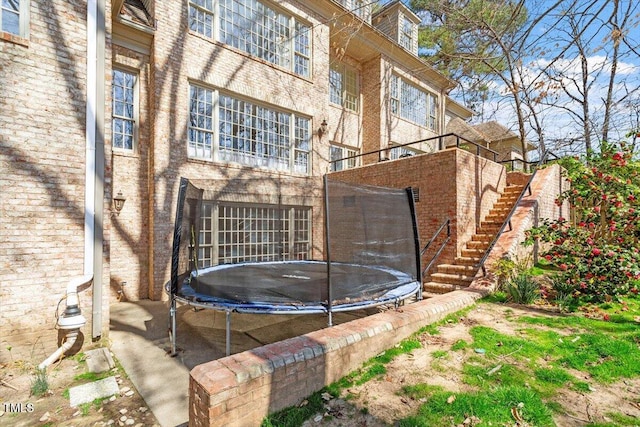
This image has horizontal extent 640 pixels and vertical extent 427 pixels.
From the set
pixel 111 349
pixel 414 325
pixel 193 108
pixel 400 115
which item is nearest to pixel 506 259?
pixel 414 325

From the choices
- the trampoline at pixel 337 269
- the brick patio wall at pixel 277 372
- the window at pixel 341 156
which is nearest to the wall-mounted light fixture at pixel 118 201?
the trampoline at pixel 337 269

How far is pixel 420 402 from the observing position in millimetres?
2561

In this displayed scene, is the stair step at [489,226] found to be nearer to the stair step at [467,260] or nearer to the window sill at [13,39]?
the stair step at [467,260]

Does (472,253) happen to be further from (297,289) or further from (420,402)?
(420,402)

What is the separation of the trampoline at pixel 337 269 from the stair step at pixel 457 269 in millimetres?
1971

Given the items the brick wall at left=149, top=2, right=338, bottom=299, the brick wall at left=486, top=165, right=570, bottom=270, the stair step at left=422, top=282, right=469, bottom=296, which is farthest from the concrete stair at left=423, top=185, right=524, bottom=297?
the brick wall at left=149, top=2, right=338, bottom=299

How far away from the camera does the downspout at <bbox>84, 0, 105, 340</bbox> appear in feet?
13.9

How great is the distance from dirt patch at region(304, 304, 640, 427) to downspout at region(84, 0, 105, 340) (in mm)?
3684

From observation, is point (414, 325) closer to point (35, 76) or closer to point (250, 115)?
point (35, 76)

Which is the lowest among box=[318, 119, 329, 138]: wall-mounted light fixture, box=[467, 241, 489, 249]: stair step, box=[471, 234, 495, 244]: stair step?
box=[467, 241, 489, 249]: stair step

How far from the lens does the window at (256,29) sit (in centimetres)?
784

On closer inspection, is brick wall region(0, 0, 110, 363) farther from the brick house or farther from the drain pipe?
the drain pipe

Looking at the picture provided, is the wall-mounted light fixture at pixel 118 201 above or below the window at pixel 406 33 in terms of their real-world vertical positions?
below

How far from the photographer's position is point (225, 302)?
377 centimetres
